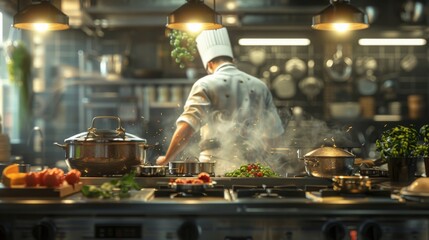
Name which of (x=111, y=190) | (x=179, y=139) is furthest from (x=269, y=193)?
(x=179, y=139)

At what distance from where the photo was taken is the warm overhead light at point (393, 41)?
28.9ft

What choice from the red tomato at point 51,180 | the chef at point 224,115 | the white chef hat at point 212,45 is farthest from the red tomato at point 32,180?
the white chef hat at point 212,45

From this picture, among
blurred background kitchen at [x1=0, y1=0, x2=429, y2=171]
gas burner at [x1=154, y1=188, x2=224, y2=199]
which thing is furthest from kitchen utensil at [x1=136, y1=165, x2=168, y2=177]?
blurred background kitchen at [x1=0, y1=0, x2=429, y2=171]

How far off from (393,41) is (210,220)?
21.3 ft

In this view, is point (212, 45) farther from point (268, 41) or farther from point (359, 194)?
point (268, 41)

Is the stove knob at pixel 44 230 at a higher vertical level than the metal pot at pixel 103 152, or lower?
lower

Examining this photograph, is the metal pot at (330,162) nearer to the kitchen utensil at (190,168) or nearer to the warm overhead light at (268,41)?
the kitchen utensil at (190,168)

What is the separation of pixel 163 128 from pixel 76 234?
2560 mm

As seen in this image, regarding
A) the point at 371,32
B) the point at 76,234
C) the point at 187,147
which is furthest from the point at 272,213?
the point at 371,32

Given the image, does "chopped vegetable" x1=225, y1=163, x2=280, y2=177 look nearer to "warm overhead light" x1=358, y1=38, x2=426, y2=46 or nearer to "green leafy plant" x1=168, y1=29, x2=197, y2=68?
"green leafy plant" x1=168, y1=29, x2=197, y2=68

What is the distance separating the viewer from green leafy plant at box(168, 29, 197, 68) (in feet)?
17.5

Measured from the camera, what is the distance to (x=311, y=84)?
911 cm

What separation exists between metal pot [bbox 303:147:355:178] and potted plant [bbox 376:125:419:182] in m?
0.22

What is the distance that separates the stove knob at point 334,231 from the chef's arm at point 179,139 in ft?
7.52
